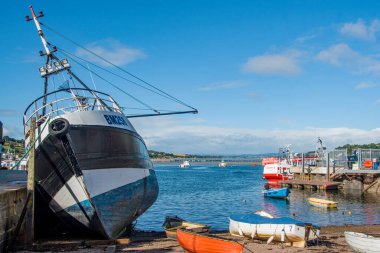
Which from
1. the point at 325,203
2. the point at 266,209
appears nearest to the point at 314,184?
the point at 325,203

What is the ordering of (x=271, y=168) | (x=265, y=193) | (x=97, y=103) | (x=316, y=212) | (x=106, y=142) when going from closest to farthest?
(x=106, y=142)
(x=97, y=103)
(x=316, y=212)
(x=265, y=193)
(x=271, y=168)

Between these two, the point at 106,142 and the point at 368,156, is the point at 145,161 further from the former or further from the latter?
the point at 368,156

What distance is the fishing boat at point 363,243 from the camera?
1464 cm

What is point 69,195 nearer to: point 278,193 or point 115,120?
point 115,120

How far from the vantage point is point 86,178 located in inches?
588

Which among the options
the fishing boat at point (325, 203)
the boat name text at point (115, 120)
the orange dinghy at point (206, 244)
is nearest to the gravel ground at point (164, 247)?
the orange dinghy at point (206, 244)

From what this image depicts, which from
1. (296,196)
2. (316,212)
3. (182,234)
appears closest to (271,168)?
(296,196)

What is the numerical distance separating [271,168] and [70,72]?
4973 cm

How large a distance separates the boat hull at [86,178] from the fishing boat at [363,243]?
889 cm

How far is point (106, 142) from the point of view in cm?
1591

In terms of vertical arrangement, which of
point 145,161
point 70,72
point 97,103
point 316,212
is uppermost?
point 70,72

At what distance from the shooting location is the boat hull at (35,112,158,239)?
588 inches

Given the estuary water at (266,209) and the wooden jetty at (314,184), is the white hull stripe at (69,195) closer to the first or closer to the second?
the estuary water at (266,209)

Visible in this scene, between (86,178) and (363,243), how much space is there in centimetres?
1038
